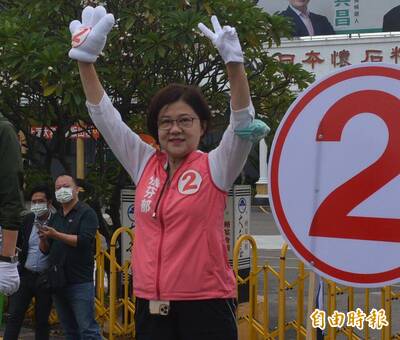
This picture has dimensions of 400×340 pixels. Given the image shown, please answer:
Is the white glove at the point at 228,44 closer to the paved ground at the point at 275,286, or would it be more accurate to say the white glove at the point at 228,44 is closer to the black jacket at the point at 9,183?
the black jacket at the point at 9,183

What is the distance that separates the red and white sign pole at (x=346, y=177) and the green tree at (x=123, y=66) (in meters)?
3.90

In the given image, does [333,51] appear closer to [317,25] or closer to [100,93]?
[317,25]

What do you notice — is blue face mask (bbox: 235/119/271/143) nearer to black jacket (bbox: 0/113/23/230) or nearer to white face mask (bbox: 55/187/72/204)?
black jacket (bbox: 0/113/23/230)

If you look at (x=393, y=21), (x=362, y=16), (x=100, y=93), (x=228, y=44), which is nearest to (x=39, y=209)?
(x=100, y=93)

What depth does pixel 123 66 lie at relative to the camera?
24.0 ft

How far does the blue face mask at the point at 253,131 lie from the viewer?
2.68 m

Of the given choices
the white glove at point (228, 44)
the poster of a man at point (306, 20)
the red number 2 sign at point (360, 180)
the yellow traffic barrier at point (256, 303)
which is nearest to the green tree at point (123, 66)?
the yellow traffic barrier at point (256, 303)

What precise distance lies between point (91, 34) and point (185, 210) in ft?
2.60

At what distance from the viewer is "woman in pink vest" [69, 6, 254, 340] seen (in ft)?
9.02

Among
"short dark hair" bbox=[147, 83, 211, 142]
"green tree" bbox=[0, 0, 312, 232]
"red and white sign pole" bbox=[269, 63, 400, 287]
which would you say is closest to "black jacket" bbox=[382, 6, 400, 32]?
"green tree" bbox=[0, 0, 312, 232]

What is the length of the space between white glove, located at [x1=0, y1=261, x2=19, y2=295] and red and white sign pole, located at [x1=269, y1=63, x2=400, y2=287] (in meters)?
1.40

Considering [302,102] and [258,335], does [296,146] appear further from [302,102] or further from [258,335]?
[258,335]

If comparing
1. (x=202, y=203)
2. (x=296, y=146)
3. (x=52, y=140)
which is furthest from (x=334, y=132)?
(x=52, y=140)

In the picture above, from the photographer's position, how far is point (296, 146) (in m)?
2.73
